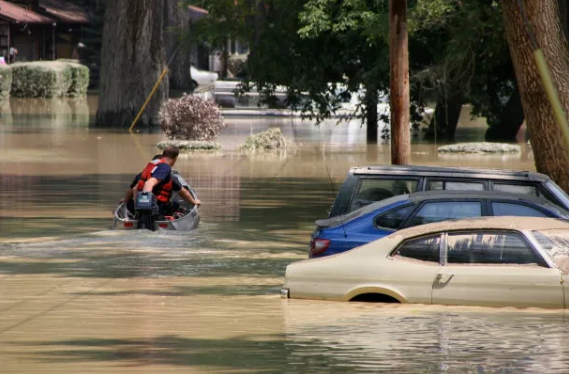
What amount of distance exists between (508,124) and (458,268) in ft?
112

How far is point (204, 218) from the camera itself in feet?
Answer: 75.3

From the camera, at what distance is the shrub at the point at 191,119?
40250 mm

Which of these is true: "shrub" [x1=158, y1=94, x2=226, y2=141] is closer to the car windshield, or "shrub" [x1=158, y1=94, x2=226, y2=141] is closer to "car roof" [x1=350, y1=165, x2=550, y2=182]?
"car roof" [x1=350, y1=165, x2=550, y2=182]

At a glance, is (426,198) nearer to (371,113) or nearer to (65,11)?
(371,113)

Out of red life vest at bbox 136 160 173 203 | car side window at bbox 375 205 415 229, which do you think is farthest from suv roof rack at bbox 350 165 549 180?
red life vest at bbox 136 160 173 203

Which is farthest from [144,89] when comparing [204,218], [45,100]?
[204,218]

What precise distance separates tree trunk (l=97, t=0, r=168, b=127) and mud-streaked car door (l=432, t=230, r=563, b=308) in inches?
1541

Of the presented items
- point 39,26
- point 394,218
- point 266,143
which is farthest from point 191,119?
point 39,26

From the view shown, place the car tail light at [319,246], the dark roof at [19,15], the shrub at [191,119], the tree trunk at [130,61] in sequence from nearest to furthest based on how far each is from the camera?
the car tail light at [319,246] → the shrub at [191,119] → the tree trunk at [130,61] → the dark roof at [19,15]

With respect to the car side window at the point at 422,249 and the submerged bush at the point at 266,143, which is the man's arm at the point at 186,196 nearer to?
the car side window at the point at 422,249

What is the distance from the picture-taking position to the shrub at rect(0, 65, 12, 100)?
6694 cm

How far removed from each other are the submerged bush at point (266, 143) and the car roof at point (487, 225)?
26.6 metres

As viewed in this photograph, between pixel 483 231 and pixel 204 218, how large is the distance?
10677mm

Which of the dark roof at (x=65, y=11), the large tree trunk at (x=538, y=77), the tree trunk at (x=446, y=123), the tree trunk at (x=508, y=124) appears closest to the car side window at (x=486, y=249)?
the large tree trunk at (x=538, y=77)
